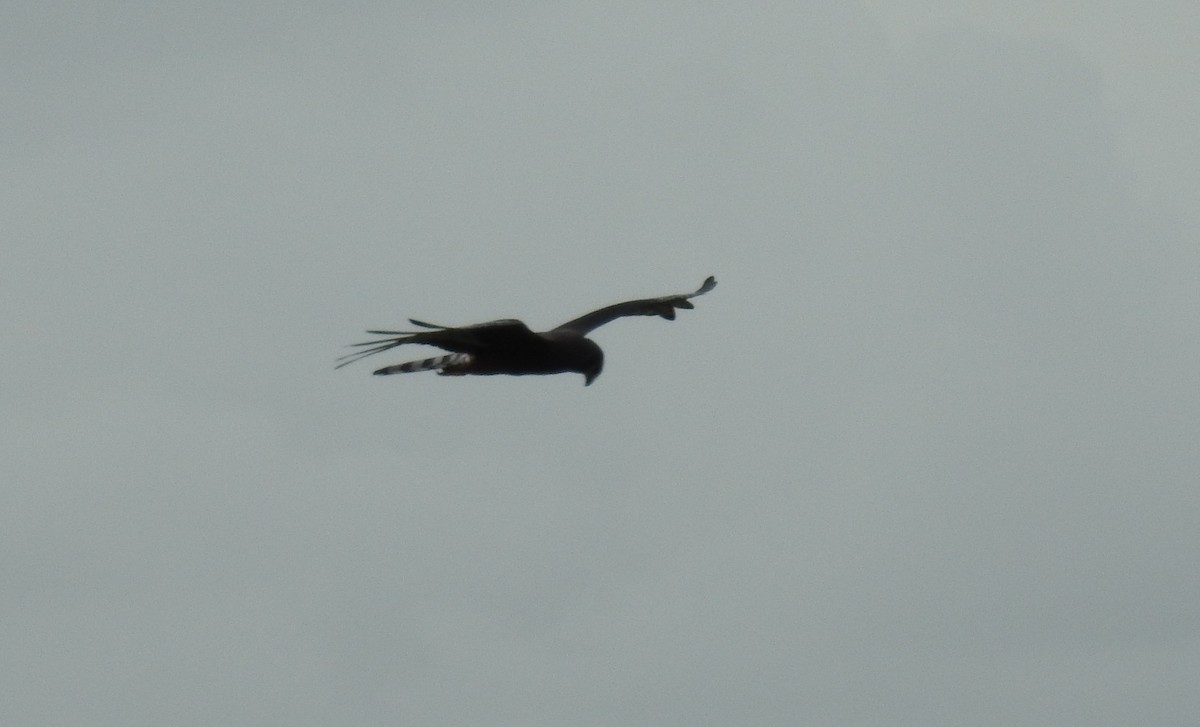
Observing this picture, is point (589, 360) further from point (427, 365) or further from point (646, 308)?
point (646, 308)

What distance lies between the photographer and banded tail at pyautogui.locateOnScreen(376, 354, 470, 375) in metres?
30.3

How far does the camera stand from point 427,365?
30922mm

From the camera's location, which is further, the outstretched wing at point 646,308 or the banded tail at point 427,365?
the outstretched wing at point 646,308

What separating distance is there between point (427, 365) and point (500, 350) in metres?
2.43

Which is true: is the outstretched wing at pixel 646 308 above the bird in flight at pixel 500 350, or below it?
above

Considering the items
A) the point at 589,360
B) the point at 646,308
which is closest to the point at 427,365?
the point at 589,360

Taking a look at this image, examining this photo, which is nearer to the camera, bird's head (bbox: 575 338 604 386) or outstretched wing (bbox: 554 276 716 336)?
bird's head (bbox: 575 338 604 386)

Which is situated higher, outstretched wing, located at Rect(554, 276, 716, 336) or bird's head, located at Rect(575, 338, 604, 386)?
outstretched wing, located at Rect(554, 276, 716, 336)

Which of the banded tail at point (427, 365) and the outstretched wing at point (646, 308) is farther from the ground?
the outstretched wing at point (646, 308)

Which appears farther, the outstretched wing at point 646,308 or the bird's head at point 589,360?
the outstretched wing at point 646,308

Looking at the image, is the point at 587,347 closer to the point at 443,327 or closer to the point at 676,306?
the point at 443,327

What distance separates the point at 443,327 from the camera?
2755 centimetres

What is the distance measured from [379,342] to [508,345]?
176cm

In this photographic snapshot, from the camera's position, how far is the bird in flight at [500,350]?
91.1 feet
